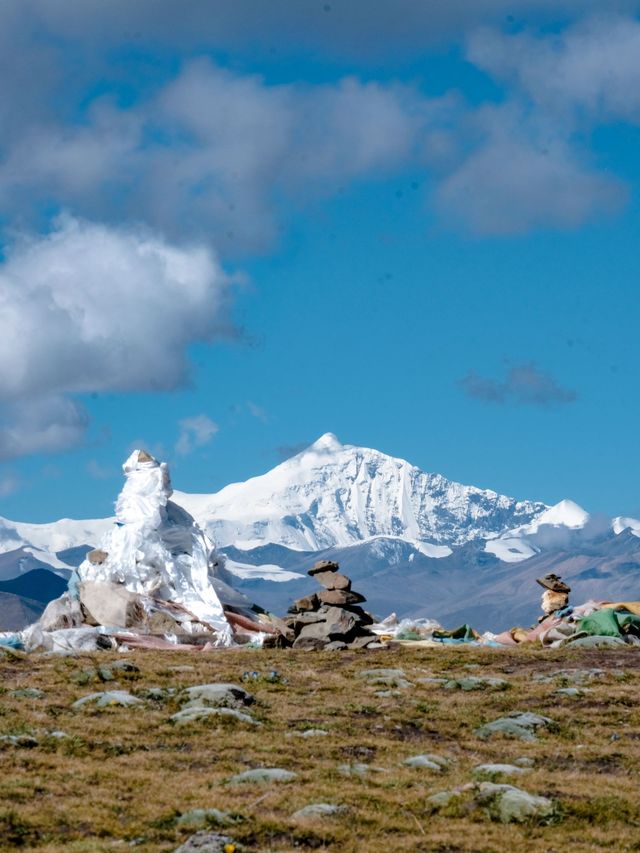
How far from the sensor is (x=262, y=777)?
1977 cm

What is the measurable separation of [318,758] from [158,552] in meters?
29.4

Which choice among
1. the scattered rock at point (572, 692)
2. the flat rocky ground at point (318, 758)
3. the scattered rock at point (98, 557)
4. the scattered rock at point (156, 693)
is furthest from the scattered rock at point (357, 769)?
the scattered rock at point (98, 557)

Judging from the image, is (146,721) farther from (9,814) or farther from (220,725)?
(9,814)

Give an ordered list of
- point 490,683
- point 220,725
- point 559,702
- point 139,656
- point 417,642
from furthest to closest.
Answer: point 417,642 → point 139,656 → point 490,683 → point 559,702 → point 220,725

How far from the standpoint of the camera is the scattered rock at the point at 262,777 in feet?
64.1

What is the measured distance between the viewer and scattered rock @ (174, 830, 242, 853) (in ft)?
51.6

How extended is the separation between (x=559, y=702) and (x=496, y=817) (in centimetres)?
1089

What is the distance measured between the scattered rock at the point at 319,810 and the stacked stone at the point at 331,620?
23259mm

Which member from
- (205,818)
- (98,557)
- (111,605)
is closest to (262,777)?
(205,818)

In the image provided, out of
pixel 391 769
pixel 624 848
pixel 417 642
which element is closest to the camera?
pixel 624 848

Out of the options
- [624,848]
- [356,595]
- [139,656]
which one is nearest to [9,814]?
[624,848]

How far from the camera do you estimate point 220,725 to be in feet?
79.0

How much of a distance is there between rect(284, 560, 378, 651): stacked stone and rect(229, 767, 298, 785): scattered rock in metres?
21.3

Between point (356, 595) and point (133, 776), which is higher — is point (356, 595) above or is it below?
above
